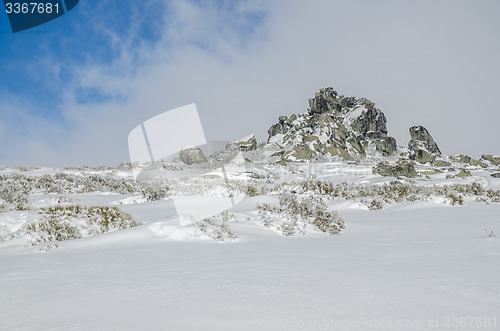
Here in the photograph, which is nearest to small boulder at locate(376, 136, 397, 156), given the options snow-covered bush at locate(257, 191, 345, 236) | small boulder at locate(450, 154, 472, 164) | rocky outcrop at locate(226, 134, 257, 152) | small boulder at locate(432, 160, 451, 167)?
small boulder at locate(450, 154, 472, 164)

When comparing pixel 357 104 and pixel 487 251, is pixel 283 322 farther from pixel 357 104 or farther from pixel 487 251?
pixel 357 104

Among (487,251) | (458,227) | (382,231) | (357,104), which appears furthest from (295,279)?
(357,104)

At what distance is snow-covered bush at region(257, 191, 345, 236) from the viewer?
717cm

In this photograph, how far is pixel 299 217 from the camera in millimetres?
8172

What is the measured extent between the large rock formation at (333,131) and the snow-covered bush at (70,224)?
38448mm

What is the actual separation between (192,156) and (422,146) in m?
43.3

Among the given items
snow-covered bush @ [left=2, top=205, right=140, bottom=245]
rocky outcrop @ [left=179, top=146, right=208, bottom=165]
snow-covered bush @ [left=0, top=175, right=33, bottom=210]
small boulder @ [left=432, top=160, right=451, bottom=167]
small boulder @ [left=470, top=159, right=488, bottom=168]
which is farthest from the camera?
small boulder @ [left=470, top=159, right=488, bottom=168]

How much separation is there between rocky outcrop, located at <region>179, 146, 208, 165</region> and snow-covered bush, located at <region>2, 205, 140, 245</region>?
29.1 m

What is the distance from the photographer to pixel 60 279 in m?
3.40

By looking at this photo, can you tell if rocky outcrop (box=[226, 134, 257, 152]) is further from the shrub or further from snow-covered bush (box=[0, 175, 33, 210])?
the shrub

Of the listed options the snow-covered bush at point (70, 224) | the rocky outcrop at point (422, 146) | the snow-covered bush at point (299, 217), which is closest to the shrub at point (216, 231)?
the snow-covered bush at point (299, 217)

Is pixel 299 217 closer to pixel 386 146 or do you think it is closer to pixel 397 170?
pixel 397 170

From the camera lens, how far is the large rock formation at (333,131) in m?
53.2

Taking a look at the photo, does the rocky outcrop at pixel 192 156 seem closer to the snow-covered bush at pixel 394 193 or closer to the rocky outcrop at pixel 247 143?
the rocky outcrop at pixel 247 143
